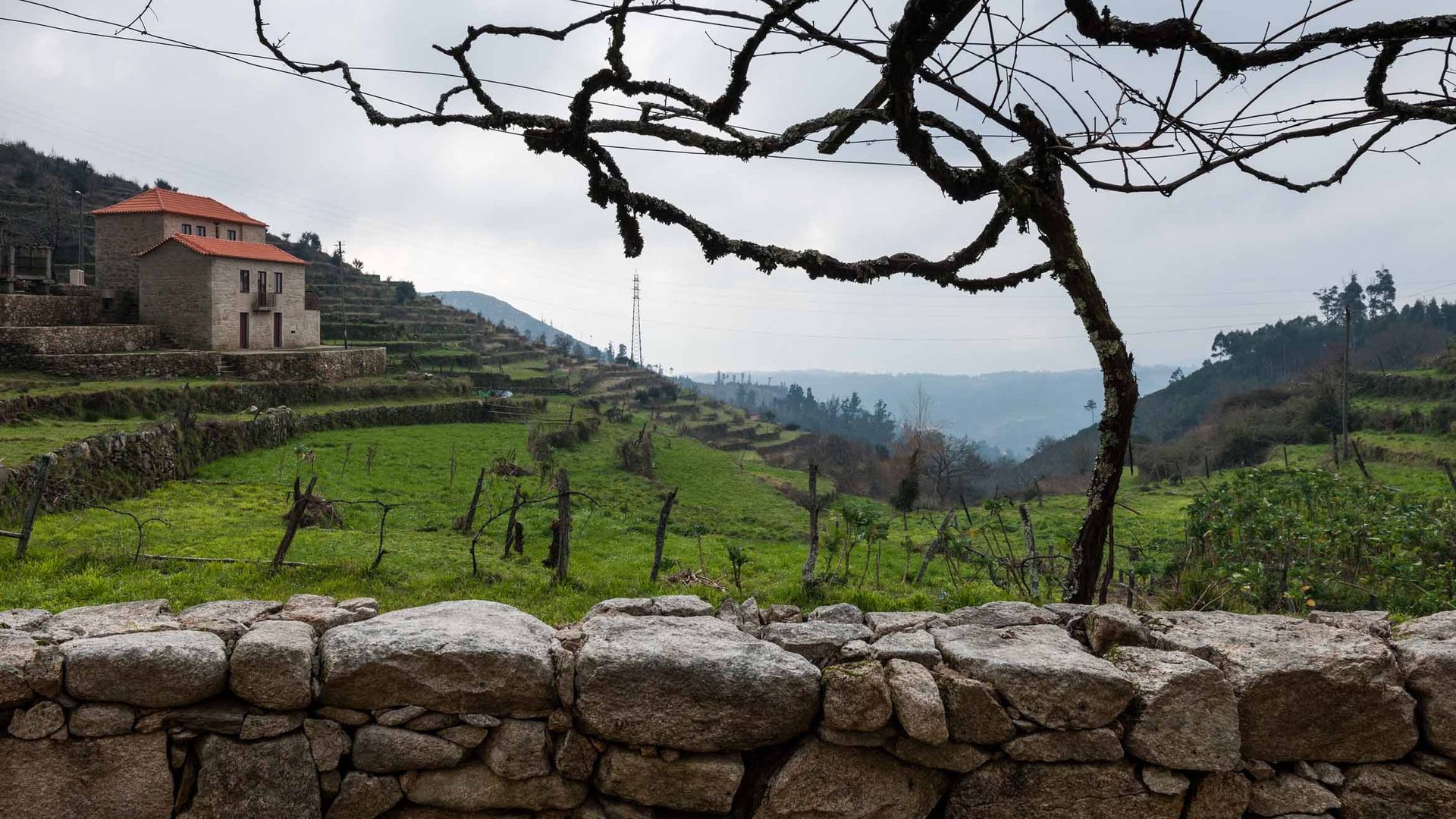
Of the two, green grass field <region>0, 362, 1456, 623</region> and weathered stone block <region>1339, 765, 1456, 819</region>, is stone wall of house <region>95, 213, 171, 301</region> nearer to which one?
green grass field <region>0, 362, 1456, 623</region>

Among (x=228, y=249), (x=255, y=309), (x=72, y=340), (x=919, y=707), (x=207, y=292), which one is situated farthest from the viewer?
(x=255, y=309)

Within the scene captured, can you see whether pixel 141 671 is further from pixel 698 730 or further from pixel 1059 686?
pixel 1059 686

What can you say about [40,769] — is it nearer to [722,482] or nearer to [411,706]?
[411,706]

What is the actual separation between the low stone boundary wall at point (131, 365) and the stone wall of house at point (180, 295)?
3.06m

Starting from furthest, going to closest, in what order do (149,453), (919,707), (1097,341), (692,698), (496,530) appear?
(149,453) < (496,530) < (1097,341) < (692,698) < (919,707)

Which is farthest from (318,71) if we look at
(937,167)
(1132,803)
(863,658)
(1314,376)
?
(1314,376)

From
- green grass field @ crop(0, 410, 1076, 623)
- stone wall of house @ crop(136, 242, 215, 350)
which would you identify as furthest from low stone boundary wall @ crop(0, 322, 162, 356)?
green grass field @ crop(0, 410, 1076, 623)

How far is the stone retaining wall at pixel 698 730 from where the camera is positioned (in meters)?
4.34

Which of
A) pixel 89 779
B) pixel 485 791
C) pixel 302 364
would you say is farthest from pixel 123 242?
pixel 485 791

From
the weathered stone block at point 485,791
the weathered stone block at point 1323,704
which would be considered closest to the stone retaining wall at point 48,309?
the weathered stone block at point 485,791

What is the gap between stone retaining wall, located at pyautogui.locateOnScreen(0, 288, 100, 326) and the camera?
115ft

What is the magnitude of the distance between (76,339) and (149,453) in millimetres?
19025

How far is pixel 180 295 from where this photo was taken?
1625 inches

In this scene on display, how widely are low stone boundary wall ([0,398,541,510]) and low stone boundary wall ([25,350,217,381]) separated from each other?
6663 millimetres
